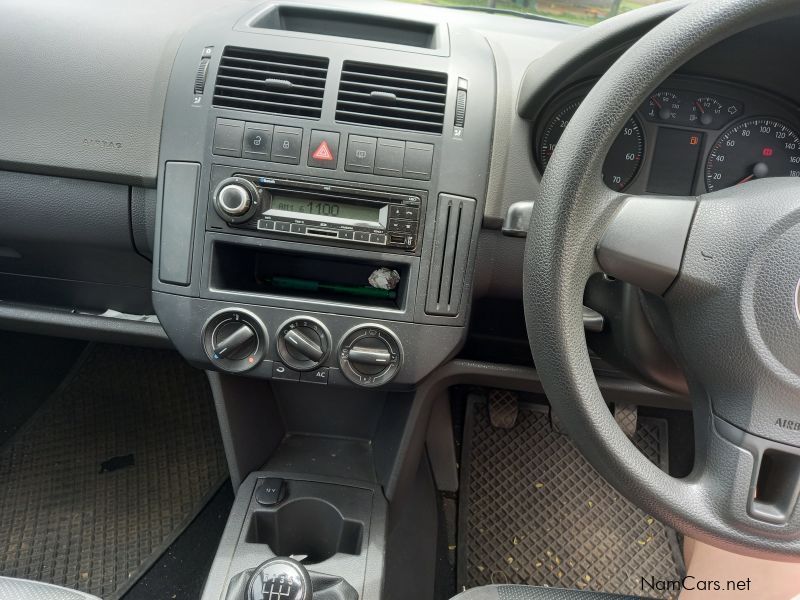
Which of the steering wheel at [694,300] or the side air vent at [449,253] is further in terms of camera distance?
the side air vent at [449,253]

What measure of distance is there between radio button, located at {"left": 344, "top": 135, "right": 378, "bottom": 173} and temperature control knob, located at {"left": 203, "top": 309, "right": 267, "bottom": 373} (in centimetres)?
30

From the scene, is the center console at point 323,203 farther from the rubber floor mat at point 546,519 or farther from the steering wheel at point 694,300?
the rubber floor mat at point 546,519

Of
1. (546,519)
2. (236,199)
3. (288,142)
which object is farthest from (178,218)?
(546,519)

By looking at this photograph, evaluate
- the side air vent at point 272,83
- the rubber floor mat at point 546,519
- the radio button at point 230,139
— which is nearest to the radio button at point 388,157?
the side air vent at point 272,83

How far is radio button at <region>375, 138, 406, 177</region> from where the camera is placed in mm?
945

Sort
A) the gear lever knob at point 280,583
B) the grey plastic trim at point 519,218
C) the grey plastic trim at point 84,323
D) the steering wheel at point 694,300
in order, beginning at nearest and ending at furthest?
1. the steering wheel at point 694,300
2. the grey plastic trim at point 519,218
3. the gear lever knob at point 280,583
4. the grey plastic trim at point 84,323

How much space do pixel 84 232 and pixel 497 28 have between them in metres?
0.89

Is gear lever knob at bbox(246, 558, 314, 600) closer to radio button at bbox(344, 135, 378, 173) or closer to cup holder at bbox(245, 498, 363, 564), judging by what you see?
cup holder at bbox(245, 498, 363, 564)

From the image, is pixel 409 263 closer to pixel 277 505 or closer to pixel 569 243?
pixel 569 243

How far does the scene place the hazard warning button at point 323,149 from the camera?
3.09 ft

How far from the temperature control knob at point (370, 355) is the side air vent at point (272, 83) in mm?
359

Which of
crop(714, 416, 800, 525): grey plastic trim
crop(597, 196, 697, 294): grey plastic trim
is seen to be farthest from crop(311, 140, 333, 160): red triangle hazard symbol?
crop(714, 416, 800, 525): grey plastic trim

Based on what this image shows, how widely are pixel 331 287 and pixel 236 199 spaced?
0.76 ft

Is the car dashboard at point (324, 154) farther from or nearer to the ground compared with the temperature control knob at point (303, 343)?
farther from the ground
